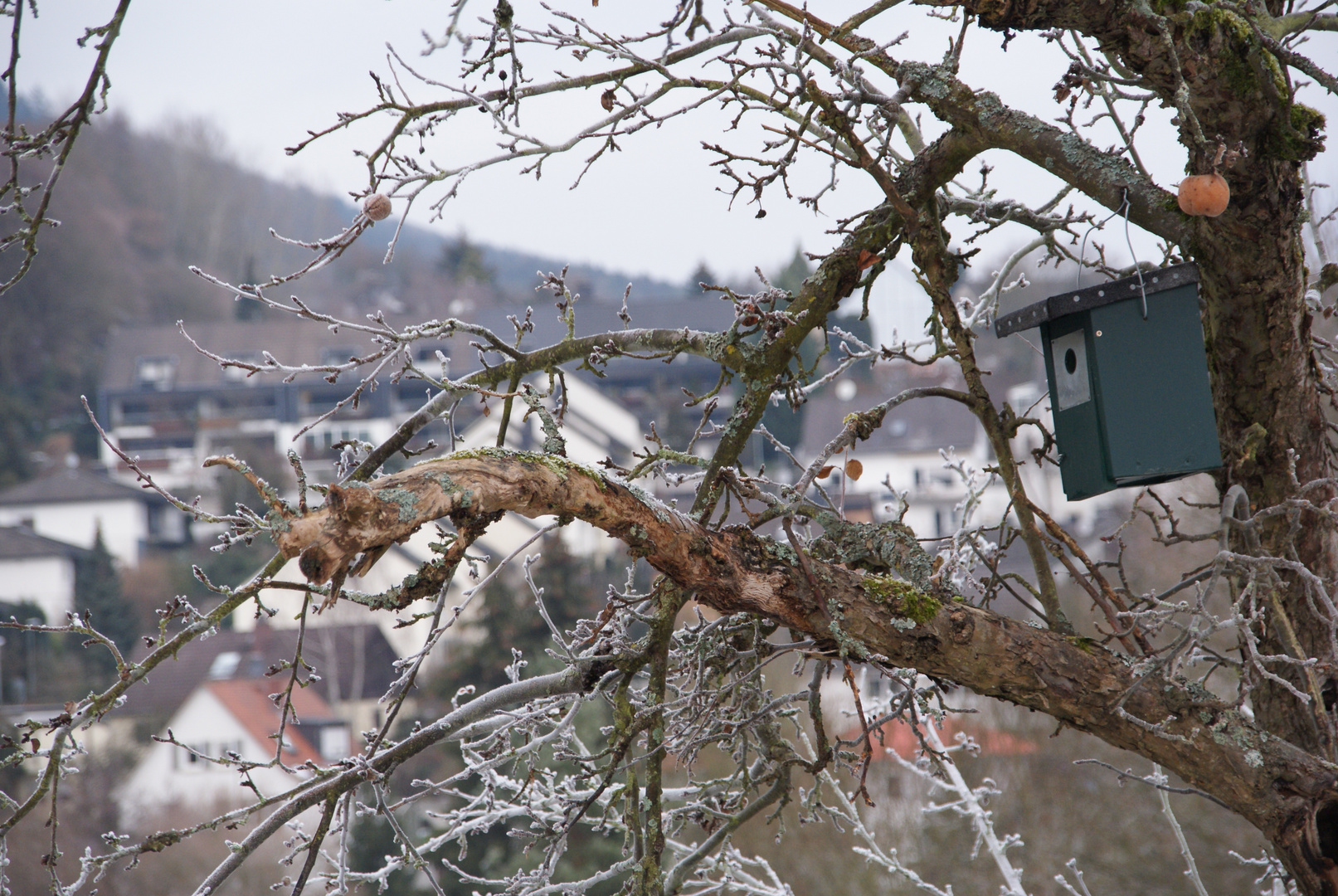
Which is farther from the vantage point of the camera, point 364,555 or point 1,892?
point 1,892

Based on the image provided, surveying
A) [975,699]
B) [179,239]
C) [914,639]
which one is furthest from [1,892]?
[179,239]

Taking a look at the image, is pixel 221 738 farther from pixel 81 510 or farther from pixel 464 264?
pixel 464 264

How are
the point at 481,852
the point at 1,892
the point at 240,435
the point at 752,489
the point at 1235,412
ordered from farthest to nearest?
the point at 240,435, the point at 481,852, the point at 1235,412, the point at 752,489, the point at 1,892

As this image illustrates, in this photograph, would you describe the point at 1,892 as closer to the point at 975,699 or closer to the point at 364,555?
the point at 364,555

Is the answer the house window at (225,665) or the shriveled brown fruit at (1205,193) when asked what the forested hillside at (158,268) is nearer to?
the house window at (225,665)

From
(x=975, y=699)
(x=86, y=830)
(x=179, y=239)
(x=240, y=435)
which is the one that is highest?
(x=179, y=239)

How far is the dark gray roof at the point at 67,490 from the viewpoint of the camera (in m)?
30.7

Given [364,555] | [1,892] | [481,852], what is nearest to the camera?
[364,555]

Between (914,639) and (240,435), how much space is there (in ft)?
115

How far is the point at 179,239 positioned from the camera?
4425cm

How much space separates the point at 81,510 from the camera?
31.2 meters

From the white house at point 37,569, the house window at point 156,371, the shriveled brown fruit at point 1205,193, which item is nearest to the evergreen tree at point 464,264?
the house window at point 156,371

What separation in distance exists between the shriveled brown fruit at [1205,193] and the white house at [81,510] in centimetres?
3327

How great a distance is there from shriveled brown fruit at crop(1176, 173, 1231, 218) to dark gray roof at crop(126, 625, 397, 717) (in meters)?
18.3
